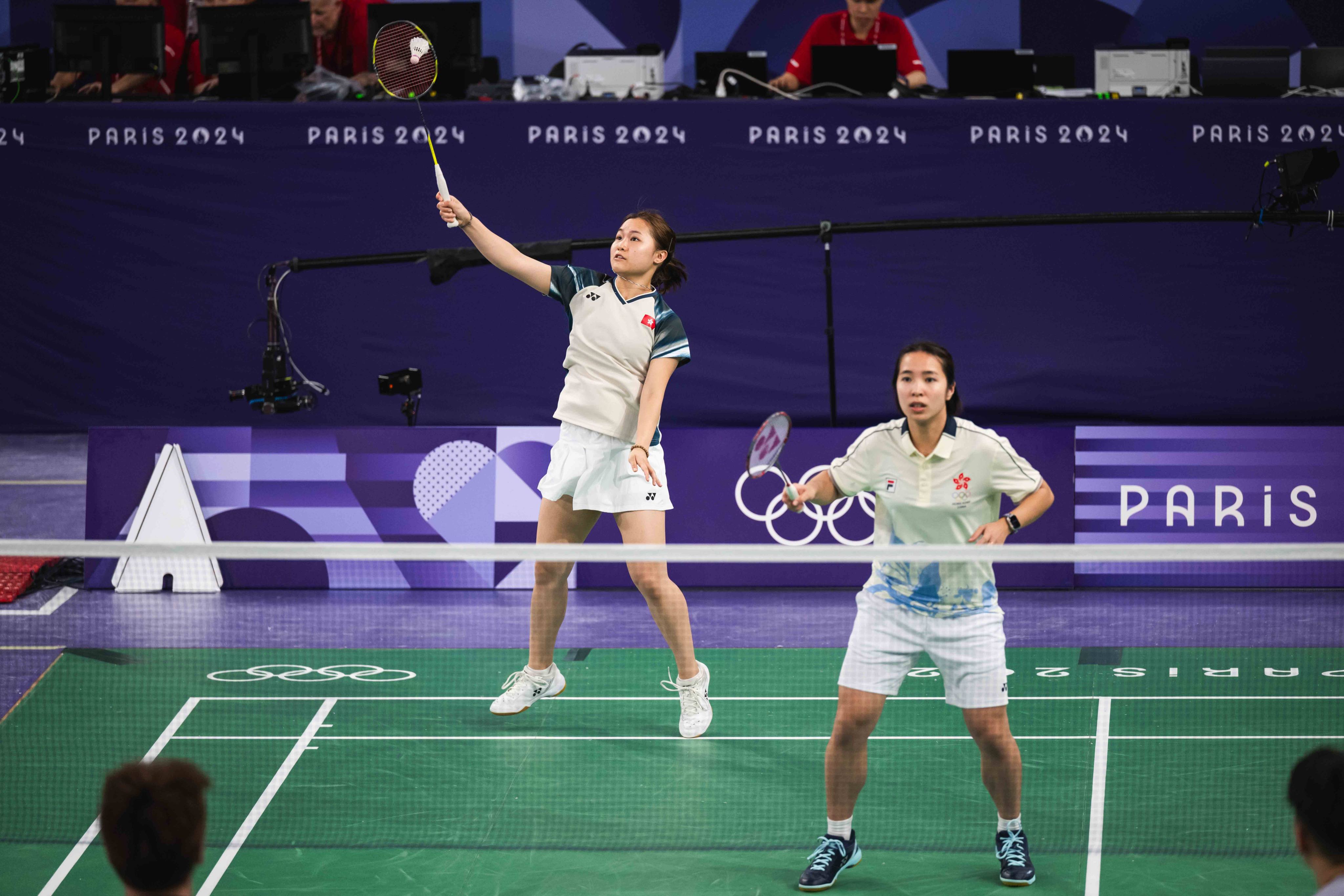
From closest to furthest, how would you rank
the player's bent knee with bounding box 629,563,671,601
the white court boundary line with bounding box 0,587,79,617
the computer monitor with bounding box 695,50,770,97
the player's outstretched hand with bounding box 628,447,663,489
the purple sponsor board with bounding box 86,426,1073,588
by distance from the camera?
the player's outstretched hand with bounding box 628,447,663,489 < the player's bent knee with bounding box 629,563,671,601 < the white court boundary line with bounding box 0,587,79,617 < the purple sponsor board with bounding box 86,426,1073,588 < the computer monitor with bounding box 695,50,770,97

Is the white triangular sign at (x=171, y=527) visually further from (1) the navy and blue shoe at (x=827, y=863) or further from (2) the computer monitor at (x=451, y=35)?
(1) the navy and blue shoe at (x=827, y=863)

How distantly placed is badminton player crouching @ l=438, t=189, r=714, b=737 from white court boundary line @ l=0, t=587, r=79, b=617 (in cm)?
315

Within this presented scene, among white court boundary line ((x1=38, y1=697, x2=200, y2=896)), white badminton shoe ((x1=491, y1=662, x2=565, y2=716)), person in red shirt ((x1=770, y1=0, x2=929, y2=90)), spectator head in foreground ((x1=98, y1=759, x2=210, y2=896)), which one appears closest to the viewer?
spectator head in foreground ((x1=98, y1=759, x2=210, y2=896))

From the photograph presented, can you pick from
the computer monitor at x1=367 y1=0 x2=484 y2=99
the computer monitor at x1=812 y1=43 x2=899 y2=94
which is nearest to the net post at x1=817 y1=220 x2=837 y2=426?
the computer monitor at x1=812 y1=43 x2=899 y2=94

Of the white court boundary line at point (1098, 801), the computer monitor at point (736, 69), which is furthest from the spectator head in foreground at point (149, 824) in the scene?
the computer monitor at point (736, 69)

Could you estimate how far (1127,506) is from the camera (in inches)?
312

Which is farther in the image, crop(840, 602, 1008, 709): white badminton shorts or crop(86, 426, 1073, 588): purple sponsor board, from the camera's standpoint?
crop(86, 426, 1073, 588): purple sponsor board

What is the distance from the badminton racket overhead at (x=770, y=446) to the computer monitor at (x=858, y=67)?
20.8ft

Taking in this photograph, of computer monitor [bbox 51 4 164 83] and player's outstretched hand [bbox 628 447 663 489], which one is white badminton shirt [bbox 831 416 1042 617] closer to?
player's outstretched hand [bbox 628 447 663 489]

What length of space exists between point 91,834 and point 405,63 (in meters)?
3.45

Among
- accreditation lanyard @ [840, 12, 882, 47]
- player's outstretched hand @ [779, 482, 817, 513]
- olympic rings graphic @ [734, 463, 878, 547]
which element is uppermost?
accreditation lanyard @ [840, 12, 882, 47]

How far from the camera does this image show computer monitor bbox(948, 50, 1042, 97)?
10250 millimetres

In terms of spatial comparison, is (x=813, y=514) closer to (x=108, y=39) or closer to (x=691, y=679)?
(x=691, y=679)

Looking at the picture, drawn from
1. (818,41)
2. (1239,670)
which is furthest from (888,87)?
(1239,670)
